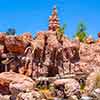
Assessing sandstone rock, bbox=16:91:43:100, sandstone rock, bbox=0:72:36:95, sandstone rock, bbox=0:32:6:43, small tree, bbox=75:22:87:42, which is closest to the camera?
sandstone rock, bbox=16:91:43:100

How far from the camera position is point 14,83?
34312mm

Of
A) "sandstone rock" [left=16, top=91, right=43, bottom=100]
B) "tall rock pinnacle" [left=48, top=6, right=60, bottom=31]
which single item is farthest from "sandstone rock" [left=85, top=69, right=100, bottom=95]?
"tall rock pinnacle" [left=48, top=6, right=60, bottom=31]

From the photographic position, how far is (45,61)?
134ft

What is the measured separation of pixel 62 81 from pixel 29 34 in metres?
12.8

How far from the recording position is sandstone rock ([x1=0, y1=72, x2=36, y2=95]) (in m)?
32.9

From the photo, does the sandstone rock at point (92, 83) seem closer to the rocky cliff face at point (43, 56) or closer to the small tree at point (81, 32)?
the rocky cliff face at point (43, 56)

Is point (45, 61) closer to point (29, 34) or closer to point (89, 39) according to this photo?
point (29, 34)

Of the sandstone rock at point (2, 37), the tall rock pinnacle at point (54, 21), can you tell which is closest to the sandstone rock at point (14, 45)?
the sandstone rock at point (2, 37)

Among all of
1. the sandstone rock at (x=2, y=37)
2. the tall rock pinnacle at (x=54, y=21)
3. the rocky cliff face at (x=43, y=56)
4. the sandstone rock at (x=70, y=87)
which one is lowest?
the sandstone rock at (x=70, y=87)

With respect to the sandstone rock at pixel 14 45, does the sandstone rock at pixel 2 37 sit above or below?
above

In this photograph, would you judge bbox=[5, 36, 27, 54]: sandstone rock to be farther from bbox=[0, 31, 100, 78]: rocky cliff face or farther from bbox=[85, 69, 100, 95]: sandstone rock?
bbox=[85, 69, 100, 95]: sandstone rock

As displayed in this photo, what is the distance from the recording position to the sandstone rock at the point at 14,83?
108ft

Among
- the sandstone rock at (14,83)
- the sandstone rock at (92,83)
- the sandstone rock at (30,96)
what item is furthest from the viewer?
the sandstone rock at (92,83)

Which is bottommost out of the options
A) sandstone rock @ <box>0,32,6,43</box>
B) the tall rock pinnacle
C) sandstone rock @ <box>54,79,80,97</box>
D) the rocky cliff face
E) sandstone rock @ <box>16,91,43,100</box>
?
sandstone rock @ <box>16,91,43,100</box>
